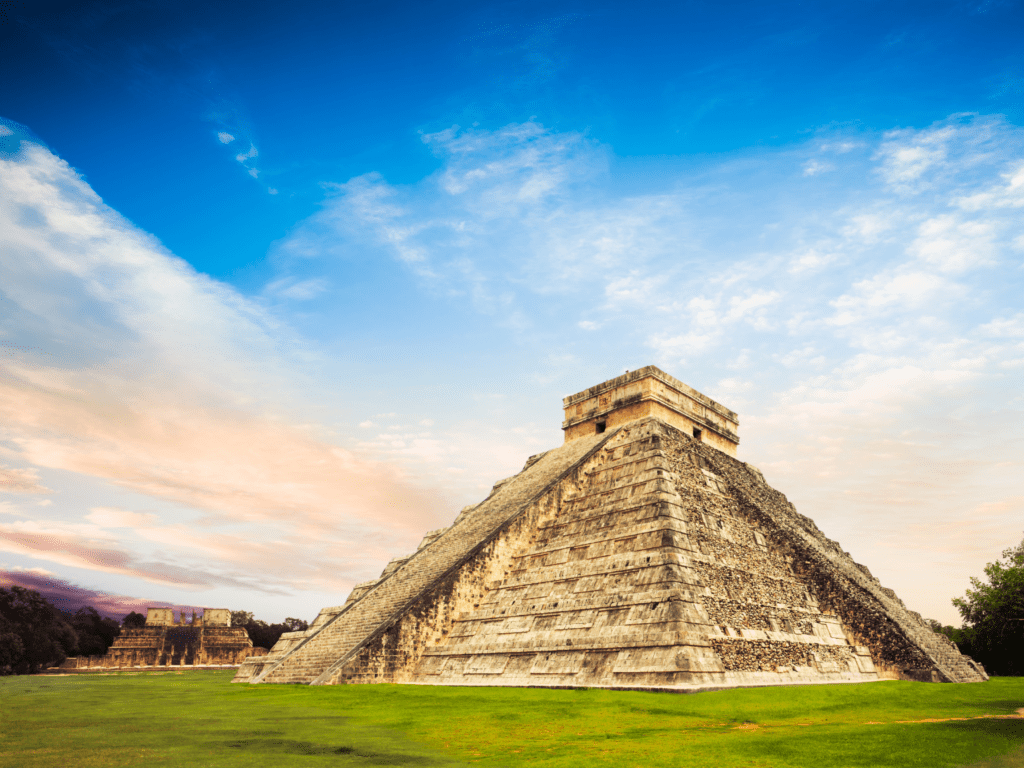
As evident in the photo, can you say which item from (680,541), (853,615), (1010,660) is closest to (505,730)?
(680,541)

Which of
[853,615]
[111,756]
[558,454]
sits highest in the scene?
[558,454]

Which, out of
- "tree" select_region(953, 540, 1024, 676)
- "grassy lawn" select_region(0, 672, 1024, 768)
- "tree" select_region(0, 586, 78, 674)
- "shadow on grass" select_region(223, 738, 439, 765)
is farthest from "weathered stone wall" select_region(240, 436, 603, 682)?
"tree" select_region(0, 586, 78, 674)

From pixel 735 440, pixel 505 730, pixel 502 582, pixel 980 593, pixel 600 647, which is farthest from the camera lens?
pixel 980 593

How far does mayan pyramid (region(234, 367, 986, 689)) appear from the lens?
11914mm

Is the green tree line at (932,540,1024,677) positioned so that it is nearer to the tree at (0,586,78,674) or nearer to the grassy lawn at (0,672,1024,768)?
the grassy lawn at (0,672,1024,768)

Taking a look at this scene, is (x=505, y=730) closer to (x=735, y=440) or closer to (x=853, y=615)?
(x=853, y=615)

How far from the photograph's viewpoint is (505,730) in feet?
25.3

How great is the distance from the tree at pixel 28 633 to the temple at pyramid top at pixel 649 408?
31.5 metres

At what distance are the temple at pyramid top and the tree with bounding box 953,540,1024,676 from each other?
1313 centimetres

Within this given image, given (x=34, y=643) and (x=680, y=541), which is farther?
(x=34, y=643)

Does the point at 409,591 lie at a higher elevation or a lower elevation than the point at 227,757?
higher

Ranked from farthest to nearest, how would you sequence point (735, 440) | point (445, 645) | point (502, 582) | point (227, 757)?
point (735, 440)
point (502, 582)
point (445, 645)
point (227, 757)

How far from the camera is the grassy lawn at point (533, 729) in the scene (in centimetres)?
588

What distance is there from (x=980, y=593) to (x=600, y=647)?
24.9 m
